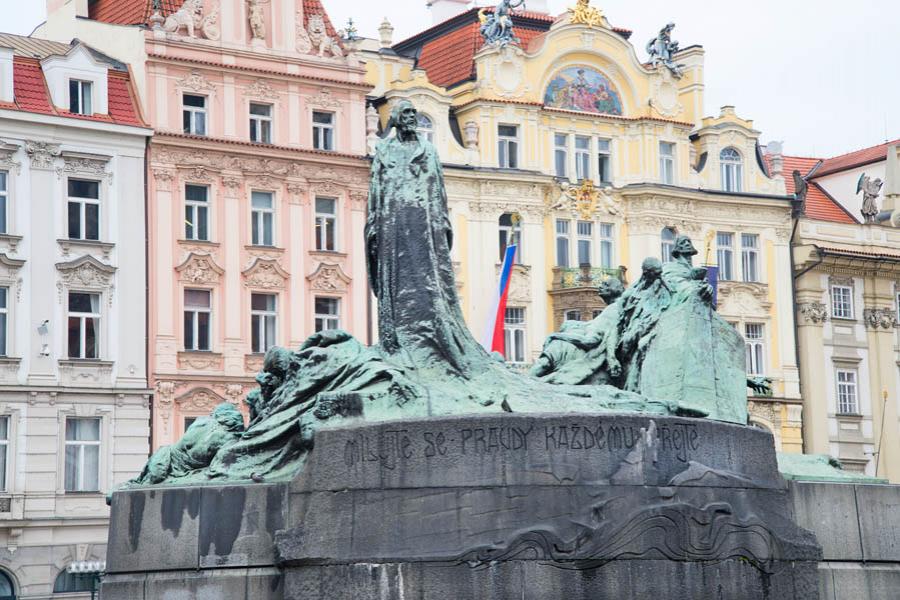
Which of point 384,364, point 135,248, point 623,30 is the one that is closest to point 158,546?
point 384,364

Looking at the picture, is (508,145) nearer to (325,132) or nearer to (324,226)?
(325,132)

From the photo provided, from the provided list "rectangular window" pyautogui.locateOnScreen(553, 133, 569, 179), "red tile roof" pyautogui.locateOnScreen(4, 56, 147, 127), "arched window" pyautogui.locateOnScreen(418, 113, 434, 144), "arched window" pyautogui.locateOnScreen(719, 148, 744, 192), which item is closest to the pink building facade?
"red tile roof" pyautogui.locateOnScreen(4, 56, 147, 127)

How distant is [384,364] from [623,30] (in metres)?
32.6

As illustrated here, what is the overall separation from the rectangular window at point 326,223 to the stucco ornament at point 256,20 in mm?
3481

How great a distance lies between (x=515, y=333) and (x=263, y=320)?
5892 mm

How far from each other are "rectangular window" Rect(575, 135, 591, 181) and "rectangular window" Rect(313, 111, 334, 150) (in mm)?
6244

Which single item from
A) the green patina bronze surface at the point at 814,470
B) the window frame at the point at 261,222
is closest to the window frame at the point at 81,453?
the window frame at the point at 261,222

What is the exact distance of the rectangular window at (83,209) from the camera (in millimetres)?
37062

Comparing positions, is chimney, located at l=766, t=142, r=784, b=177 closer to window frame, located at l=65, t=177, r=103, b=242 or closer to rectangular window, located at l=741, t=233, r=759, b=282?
rectangular window, located at l=741, t=233, r=759, b=282

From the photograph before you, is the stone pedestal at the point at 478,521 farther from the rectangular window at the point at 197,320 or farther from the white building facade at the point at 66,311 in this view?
the rectangular window at the point at 197,320

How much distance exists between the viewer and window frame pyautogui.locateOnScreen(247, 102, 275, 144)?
39.6 meters

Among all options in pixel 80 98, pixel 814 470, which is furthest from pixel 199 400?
pixel 814 470

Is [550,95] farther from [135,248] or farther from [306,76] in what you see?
[135,248]

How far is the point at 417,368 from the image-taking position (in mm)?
15023
